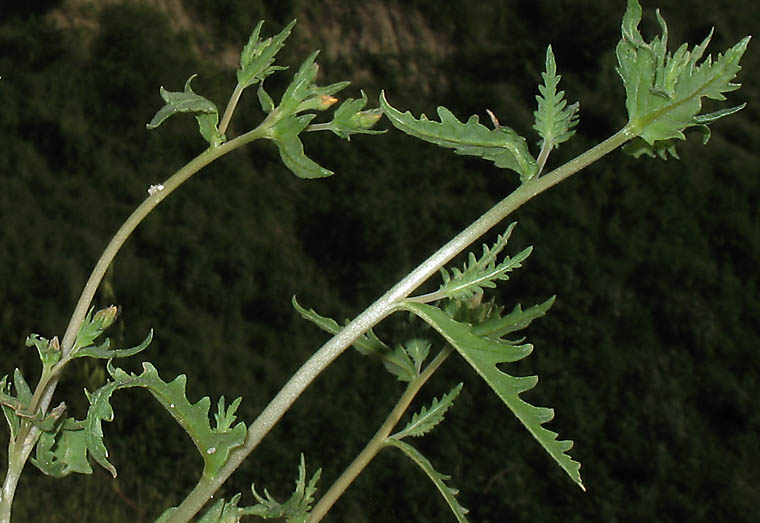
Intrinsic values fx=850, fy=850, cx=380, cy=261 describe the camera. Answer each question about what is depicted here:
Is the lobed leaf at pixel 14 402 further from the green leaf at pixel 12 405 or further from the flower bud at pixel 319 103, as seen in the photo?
the flower bud at pixel 319 103

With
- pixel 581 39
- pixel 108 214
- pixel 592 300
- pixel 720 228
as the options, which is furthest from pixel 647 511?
pixel 108 214

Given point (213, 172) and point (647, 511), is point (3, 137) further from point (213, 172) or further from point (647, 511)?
point (647, 511)

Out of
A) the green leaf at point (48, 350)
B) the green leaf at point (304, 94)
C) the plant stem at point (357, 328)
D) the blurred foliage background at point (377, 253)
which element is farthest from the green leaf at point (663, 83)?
the blurred foliage background at point (377, 253)

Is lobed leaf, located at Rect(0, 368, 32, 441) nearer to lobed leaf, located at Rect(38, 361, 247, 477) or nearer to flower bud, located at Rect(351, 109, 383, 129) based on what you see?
lobed leaf, located at Rect(38, 361, 247, 477)

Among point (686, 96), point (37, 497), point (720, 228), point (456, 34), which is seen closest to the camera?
point (686, 96)

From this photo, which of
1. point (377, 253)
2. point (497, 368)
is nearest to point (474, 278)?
point (497, 368)

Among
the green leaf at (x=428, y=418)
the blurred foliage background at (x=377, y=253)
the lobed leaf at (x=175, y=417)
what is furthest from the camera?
the blurred foliage background at (x=377, y=253)
